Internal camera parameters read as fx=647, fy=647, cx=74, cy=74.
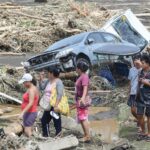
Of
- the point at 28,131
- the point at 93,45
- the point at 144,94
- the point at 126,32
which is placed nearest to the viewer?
the point at 28,131

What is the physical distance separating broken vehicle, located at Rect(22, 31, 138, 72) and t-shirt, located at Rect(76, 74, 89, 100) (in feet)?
25.1

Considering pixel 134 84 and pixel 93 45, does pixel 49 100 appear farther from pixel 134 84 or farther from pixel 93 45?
pixel 93 45

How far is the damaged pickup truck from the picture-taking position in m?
20.5

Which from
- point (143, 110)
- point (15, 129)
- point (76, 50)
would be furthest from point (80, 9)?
point (15, 129)

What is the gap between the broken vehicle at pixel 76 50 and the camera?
67.3 feet

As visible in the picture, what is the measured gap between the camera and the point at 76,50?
20.9 metres

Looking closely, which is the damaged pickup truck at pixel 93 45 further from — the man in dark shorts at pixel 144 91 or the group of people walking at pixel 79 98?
the man in dark shorts at pixel 144 91

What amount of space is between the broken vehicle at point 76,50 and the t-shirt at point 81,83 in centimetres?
765

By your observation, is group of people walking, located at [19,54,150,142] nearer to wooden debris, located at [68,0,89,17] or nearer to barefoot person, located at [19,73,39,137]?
barefoot person, located at [19,73,39,137]

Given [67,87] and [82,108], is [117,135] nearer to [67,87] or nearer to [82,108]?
[82,108]

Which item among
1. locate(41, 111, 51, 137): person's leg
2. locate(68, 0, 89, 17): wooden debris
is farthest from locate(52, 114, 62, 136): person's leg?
locate(68, 0, 89, 17): wooden debris

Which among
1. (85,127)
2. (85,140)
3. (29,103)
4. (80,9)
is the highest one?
(80,9)

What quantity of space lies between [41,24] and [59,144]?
877 inches

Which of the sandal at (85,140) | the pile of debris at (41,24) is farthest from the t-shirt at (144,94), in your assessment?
the pile of debris at (41,24)
